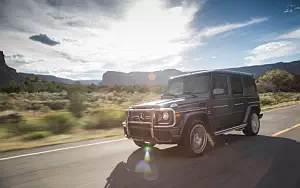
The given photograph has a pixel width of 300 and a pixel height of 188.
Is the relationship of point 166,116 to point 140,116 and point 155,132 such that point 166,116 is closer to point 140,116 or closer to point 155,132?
point 155,132

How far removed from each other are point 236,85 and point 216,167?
332 centimetres

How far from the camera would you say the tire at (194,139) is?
4.94 metres

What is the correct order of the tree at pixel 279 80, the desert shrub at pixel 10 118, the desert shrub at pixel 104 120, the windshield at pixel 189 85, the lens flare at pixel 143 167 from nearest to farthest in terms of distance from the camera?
the lens flare at pixel 143 167 < the windshield at pixel 189 85 < the desert shrub at pixel 104 120 < the desert shrub at pixel 10 118 < the tree at pixel 279 80

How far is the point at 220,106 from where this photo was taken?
600cm

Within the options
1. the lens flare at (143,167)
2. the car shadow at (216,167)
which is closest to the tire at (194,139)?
the car shadow at (216,167)

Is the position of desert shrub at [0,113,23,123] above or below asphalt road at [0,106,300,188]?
above

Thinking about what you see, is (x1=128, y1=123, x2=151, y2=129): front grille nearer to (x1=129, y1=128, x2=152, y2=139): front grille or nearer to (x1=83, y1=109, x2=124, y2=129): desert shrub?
(x1=129, y1=128, x2=152, y2=139): front grille

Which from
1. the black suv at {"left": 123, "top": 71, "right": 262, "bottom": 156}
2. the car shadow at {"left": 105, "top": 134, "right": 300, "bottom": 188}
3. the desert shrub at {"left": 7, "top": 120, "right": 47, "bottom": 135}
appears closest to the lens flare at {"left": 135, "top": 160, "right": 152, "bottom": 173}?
the car shadow at {"left": 105, "top": 134, "right": 300, "bottom": 188}

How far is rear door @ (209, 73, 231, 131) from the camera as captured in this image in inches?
227

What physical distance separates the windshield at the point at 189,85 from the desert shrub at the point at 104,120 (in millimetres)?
5406

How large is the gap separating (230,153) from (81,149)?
4067 millimetres

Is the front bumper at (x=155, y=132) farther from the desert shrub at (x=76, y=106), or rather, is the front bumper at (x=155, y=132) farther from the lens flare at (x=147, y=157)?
the desert shrub at (x=76, y=106)

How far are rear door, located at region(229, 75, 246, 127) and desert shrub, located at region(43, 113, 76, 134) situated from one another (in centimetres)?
722

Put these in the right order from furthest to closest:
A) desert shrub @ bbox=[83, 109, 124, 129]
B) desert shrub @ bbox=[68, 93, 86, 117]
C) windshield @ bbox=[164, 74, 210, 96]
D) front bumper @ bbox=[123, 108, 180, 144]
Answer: desert shrub @ bbox=[68, 93, 86, 117]
desert shrub @ bbox=[83, 109, 124, 129]
windshield @ bbox=[164, 74, 210, 96]
front bumper @ bbox=[123, 108, 180, 144]
